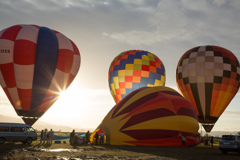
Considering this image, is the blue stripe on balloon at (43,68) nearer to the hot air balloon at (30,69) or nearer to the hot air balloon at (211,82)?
the hot air balloon at (30,69)

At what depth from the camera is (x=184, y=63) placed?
1300 inches

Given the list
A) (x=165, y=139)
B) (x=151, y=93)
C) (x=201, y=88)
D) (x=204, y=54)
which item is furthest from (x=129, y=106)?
(x=204, y=54)

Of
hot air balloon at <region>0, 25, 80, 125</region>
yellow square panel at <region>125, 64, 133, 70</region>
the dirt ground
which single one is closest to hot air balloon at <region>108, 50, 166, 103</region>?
yellow square panel at <region>125, 64, 133, 70</region>

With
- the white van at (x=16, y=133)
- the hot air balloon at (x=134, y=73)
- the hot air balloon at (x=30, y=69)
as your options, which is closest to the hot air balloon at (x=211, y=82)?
the hot air balloon at (x=134, y=73)

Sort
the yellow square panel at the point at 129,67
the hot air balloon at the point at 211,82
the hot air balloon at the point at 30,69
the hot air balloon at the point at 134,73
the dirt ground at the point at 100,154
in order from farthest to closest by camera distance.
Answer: the yellow square panel at the point at 129,67 < the hot air balloon at the point at 134,73 < the hot air balloon at the point at 211,82 < the hot air balloon at the point at 30,69 < the dirt ground at the point at 100,154

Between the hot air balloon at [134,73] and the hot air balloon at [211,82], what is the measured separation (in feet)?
13.5

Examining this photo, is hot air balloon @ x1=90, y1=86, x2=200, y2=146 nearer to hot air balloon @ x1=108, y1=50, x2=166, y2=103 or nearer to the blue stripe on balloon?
the blue stripe on balloon

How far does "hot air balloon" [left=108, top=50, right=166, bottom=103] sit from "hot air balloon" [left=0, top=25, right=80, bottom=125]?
8.78 meters

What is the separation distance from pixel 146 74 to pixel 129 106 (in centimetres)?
1428

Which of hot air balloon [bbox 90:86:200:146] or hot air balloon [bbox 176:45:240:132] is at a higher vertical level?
hot air balloon [bbox 176:45:240:132]

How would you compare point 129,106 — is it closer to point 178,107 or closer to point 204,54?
point 178,107

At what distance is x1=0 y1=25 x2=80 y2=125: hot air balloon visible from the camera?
26.4 meters

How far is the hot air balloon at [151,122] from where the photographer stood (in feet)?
61.3

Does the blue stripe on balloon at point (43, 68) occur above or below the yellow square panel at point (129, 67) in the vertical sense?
below
